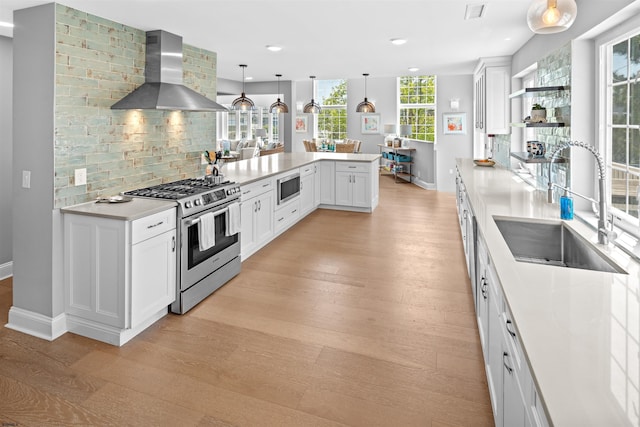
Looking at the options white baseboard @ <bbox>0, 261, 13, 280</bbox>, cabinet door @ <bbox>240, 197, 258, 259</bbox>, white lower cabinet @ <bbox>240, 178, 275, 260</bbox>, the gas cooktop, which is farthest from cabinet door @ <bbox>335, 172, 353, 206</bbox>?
white baseboard @ <bbox>0, 261, 13, 280</bbox>

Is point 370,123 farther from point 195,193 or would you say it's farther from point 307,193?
point 195,193

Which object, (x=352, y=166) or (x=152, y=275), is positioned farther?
(x=352, y=166)

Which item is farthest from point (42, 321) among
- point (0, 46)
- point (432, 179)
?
point (432, 179)

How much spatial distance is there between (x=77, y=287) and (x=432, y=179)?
7.91 m

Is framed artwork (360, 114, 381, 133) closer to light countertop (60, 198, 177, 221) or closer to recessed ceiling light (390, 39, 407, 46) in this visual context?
recessed ceiling light (390, 39, 407, 46)

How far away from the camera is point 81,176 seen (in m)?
3.07

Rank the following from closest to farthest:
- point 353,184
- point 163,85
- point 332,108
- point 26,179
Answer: point 26,179 → point 163,85 → point 353,184 → point 332,108

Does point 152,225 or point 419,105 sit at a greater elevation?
point 419,105

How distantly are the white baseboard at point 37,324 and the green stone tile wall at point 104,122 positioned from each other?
812 millimetres

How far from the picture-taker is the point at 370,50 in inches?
213

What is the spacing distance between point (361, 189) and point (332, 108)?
716 centimetres

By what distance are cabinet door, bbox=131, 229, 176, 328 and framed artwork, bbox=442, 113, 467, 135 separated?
8436 millimetres

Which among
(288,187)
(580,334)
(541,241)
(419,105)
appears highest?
(419,105)

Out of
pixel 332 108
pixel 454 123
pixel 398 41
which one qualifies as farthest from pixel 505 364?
pixel 332 108
